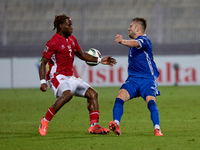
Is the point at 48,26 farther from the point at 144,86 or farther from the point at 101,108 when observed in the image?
the point at 144,86

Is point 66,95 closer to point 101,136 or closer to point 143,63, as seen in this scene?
point 101,136

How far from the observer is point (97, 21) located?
1722cm

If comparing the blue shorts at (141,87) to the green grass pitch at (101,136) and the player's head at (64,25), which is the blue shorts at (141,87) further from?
the player's head at (64,25)

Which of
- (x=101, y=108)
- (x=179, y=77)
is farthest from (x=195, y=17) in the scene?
(x=101, y=108)

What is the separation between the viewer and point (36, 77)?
15805 mm

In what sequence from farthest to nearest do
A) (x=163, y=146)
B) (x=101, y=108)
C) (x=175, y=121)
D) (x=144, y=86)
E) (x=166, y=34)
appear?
1. (x=166, y=34)
2. (x=101, y=108)
3. (x=175, y=121)
4. (x=144, y=86)
5. (x=163, y=146)

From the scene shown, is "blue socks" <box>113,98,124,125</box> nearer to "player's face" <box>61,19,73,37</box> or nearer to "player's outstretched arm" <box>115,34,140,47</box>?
"player's outstretched arm" <box>115,34,140,47</box>

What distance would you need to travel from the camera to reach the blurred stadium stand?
54.5ft

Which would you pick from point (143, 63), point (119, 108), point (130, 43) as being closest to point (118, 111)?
point (119, 108)

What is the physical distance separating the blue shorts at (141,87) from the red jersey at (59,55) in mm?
869

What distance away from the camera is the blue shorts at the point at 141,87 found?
5.02 meters

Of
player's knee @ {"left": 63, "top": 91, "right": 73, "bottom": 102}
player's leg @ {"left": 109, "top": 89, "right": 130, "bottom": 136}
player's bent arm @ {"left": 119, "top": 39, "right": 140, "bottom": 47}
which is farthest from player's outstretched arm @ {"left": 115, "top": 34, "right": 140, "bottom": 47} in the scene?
player's knee @ {"left": 63, "top": 91, "right": 73, "bottom": 102}

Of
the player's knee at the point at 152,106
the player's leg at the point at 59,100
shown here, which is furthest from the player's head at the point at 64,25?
the player's knee at the point at 152,106

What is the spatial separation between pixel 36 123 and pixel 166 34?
11.1m
